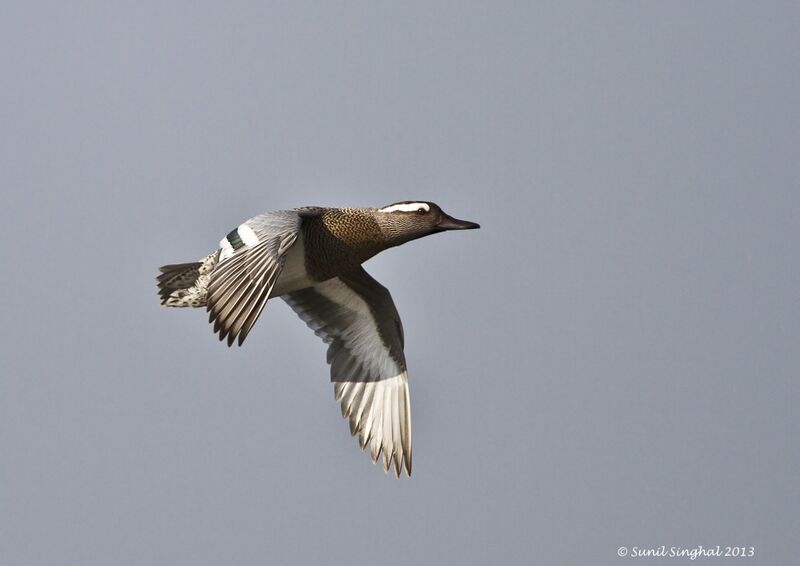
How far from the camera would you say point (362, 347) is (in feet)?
39.6

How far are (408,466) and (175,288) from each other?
8.32 ft

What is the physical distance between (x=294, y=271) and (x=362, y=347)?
5.08ft

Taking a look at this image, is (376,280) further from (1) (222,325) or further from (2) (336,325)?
(1) (222,325)

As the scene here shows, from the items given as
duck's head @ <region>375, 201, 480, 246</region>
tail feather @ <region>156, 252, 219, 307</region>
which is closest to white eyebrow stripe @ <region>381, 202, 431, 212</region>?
duck's head @ <region>375, 201, 480, 246</region>

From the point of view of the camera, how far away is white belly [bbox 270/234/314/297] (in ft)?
35.0

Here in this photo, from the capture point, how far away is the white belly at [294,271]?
1067cm

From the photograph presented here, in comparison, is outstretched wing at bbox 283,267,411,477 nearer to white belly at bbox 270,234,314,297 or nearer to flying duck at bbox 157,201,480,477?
flying duck at bbox 157,201,480,477

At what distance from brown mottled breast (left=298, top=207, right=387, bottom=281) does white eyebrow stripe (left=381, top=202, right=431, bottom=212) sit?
176 mm

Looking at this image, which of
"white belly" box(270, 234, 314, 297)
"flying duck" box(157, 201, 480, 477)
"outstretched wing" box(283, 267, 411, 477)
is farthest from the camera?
"outstretched wing" box(283, 267, 411, 477)

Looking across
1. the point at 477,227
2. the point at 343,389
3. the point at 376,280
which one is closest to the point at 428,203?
the point at 477,227

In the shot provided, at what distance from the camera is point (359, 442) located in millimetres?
11836

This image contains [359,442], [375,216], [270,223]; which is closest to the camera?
[270,223]

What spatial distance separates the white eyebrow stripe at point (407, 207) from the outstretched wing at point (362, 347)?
0.95 m

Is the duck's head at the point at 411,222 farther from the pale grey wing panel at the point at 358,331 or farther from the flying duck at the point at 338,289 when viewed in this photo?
A: the pale grey wing panel at the point at 358,331
